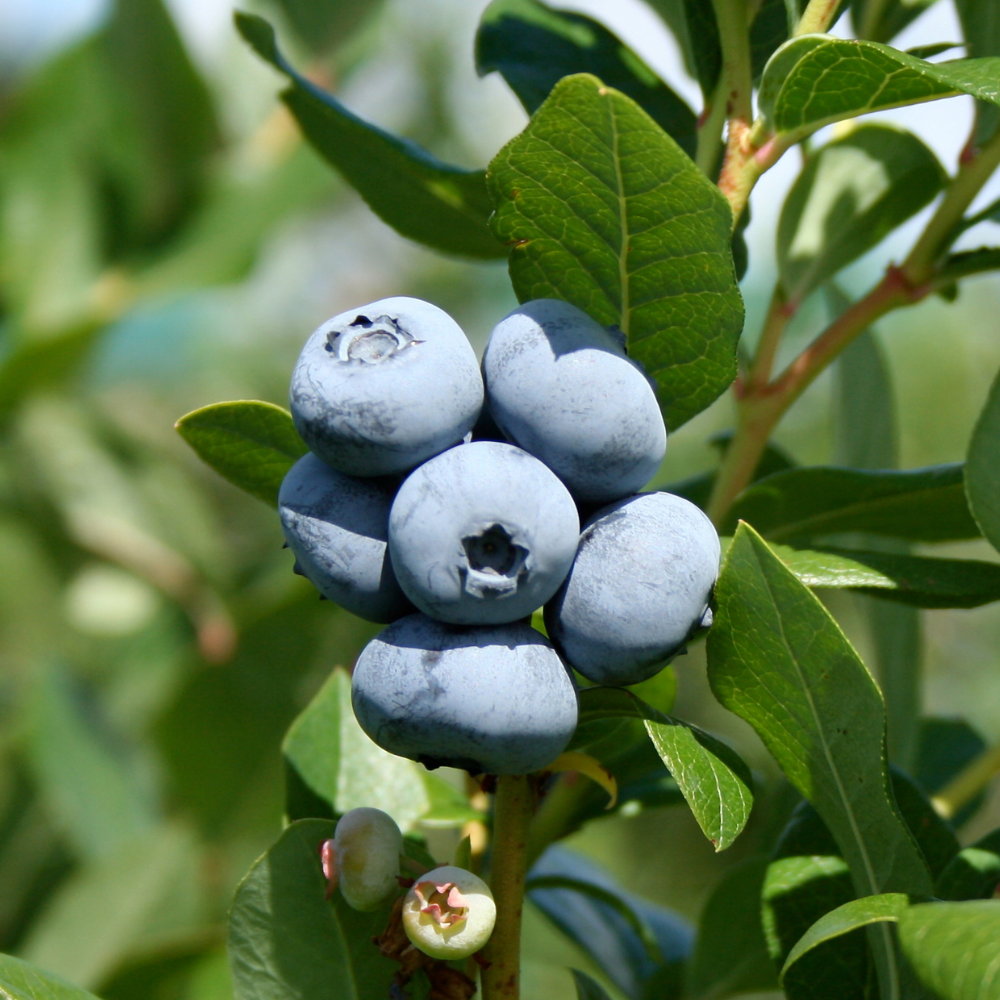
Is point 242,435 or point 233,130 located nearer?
point 242,435

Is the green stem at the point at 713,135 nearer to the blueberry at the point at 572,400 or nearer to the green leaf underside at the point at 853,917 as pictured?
the blueberry at the point at 572,400

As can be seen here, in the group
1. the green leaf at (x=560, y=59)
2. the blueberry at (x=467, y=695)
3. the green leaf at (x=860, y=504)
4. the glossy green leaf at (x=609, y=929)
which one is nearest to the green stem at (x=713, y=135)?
the green leaf at (x=560, y=59)

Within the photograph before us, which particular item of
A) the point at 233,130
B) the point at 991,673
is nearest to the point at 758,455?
the point at 233,130

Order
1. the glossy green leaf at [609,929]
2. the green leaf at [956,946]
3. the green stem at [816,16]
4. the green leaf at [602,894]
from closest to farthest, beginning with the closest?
the green leaf at [956,946] → the green stem at [816,16] → the green leaf at [602,894] → the glossy green leaf at [609,929]

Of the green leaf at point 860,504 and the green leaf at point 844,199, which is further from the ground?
the green leaf at point 844,199

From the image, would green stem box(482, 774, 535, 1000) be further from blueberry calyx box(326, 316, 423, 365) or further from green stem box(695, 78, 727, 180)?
green stem box(695, 78, 727, 180)

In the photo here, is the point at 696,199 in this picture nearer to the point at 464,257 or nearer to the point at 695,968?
the point at 464,257

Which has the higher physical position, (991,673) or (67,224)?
(67,224)

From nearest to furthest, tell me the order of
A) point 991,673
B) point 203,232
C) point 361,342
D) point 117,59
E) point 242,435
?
point 361,342 → point 242,435 → point 117,59 → point 203,232 → point 991,673
